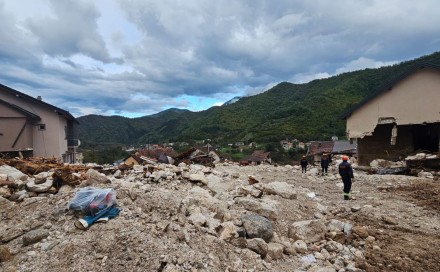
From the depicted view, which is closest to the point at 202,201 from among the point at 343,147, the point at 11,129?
the point at 11,129

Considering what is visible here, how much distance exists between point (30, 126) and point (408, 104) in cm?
2140

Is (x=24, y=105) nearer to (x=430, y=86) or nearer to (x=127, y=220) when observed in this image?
(x=127, y=220)

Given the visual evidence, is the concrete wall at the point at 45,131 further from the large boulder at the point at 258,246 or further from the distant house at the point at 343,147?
the distant house at the point at 343,147

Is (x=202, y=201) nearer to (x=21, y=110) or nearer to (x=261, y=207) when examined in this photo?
(x=261, y=207)

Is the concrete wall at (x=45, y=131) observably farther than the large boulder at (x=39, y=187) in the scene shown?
Yes

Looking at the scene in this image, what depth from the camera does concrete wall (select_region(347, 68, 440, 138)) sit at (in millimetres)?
13961

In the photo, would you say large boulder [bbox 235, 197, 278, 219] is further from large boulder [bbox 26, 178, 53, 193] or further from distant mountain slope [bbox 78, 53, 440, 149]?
distant mountain slope [bbox 78, 53, 440, 149]

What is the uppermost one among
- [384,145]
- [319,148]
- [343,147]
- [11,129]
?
[11,129]

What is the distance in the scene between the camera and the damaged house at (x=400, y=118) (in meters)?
14.1

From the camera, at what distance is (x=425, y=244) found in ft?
18.4

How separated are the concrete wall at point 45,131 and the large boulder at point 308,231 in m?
18.9

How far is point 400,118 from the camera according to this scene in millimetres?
15047

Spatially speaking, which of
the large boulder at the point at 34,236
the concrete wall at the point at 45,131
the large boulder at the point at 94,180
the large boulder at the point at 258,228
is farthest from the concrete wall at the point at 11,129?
the large boulder at the point at 258,228

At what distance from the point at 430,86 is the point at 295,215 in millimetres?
11113
